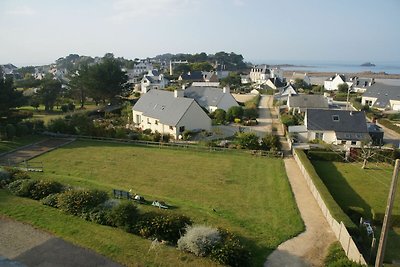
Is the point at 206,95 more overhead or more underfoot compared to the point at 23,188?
more overhead

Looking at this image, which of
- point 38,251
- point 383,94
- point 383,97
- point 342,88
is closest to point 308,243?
point 38,251

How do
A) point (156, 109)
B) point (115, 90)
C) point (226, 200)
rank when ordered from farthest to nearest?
point (115, 90) < point (156, 109) < point (226, 200)

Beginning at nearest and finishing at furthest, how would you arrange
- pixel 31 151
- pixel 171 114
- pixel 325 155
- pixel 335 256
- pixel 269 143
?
1. pixel 335 256
2. pixel 325 155
3. pixel 31 151
4. pixel 269 143
5. pixel 171 114

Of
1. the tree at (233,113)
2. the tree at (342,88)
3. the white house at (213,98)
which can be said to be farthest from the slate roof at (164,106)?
the tree at (342,88)

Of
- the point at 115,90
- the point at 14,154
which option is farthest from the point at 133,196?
the point at 115,90

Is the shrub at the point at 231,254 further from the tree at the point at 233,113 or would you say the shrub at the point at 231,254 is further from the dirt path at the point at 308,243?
the tree at the point at 233,113

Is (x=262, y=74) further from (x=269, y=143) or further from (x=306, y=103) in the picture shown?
(x=269, y=143)

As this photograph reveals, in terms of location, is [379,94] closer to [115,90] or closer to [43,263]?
Result: [115,90]
